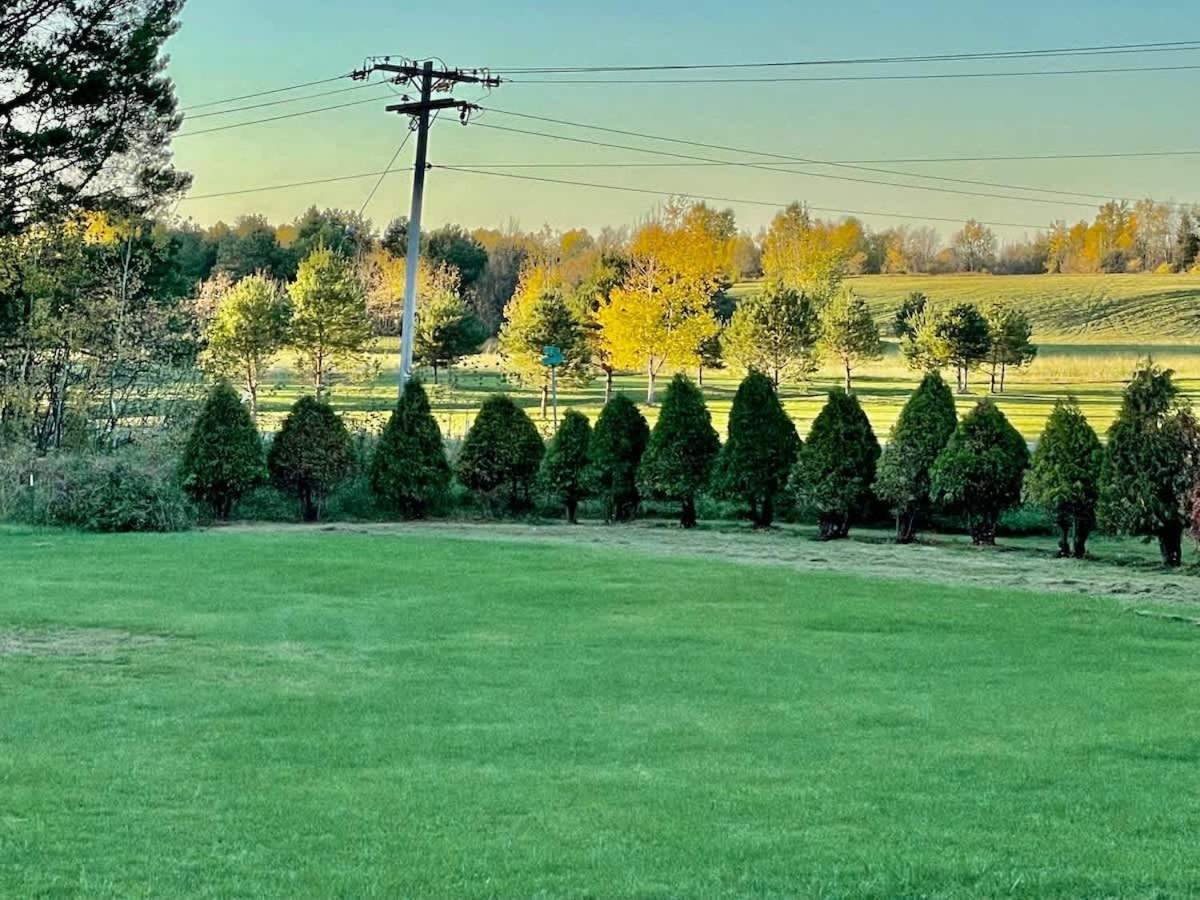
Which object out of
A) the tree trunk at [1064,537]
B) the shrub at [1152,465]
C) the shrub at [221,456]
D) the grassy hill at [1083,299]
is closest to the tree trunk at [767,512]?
the tree trunk at [1064,537]

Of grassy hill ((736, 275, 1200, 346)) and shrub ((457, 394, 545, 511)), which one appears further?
grassy hill ((736, 275, 1200, 346))

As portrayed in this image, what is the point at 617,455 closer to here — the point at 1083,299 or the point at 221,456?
the point at 221,456

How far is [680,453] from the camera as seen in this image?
2638 cm

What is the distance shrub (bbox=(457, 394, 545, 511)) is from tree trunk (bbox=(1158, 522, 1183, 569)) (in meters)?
11.6

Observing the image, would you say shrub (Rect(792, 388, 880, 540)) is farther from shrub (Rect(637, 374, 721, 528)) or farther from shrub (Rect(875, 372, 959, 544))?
shrub (Rect(637, 374, 721, 528))

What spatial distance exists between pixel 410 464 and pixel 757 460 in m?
6.46

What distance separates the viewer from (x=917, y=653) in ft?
42.0

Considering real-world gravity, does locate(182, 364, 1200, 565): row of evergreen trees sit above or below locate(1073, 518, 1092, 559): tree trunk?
above

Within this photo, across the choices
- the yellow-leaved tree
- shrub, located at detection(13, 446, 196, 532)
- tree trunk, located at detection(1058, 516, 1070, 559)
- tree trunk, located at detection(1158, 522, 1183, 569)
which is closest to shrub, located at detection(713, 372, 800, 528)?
tree trunk, located at detection(1058, 516, 1070, 559)

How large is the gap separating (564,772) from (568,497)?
19.3 meters

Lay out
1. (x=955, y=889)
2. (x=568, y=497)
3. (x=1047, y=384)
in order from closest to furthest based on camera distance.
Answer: (x=955, y=889)
(x=568, y=497)
(x=1047, y=384)

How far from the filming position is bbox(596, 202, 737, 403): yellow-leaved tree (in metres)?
63.0

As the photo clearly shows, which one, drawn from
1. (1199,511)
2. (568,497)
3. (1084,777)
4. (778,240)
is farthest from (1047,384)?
(1084,777)

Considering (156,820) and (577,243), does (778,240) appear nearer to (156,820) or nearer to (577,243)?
(577,243)
